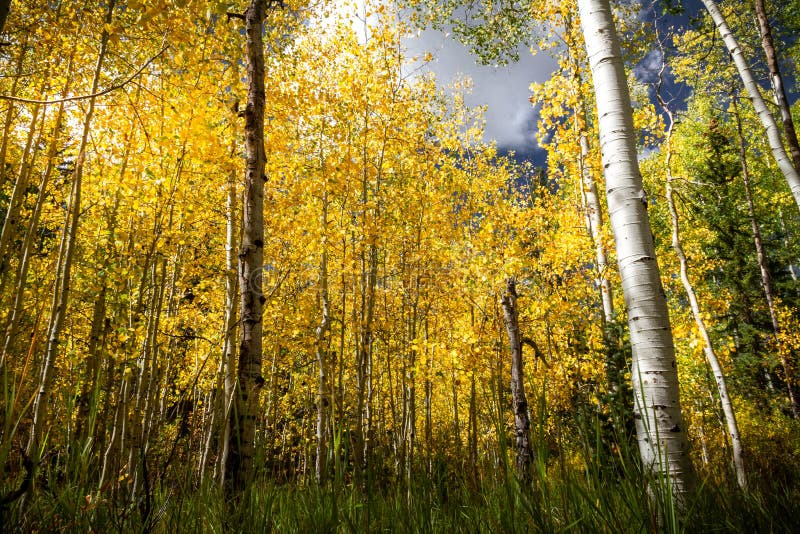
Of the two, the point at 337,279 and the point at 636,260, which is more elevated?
the point at 337,279

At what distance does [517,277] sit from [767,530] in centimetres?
547

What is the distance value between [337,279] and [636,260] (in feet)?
22.1

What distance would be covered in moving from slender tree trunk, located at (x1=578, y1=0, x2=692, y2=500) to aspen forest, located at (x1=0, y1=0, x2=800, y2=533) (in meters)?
0.01

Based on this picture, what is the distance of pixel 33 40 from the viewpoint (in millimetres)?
4363

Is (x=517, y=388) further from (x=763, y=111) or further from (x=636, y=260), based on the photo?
(x=763, y=111)

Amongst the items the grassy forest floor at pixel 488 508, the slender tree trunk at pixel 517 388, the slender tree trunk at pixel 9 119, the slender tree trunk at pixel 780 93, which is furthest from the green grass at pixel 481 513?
the slender tree trunk at pixel 780 93

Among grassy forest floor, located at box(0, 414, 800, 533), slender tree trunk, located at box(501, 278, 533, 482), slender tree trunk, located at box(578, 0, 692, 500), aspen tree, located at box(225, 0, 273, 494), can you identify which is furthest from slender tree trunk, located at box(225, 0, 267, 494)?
slender tree trunk, located at box(501, 278, 533, 482)

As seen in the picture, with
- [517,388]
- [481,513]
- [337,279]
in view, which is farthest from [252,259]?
[337,279]

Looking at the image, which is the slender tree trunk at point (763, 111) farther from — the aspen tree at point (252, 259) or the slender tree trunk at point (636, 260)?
the aspen tree at point (252, 259)

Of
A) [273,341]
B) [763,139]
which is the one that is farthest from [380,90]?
[763,139]

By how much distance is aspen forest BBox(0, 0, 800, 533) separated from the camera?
1.58 meters

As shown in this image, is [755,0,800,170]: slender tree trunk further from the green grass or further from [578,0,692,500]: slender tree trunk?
the green grass

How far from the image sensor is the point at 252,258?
128 inches

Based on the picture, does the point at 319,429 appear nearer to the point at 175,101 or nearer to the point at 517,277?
the point at 517,277
